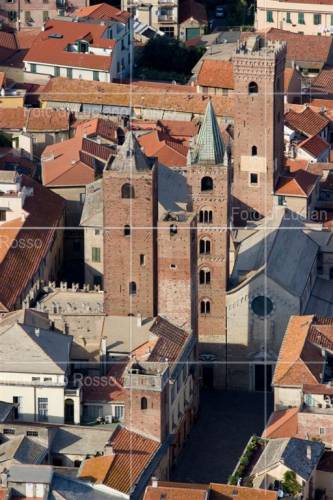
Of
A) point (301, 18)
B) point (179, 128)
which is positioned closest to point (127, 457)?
point (179, 128)

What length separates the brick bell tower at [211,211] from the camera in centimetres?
10356

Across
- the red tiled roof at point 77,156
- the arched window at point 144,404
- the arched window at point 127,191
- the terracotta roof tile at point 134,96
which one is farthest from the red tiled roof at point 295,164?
the arched window at point 144,404

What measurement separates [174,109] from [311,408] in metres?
40.8

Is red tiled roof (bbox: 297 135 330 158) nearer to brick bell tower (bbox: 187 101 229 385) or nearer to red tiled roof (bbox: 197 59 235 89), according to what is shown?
red tiled roof (bbox: 197 59 235 89)

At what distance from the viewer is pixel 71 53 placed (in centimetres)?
14012


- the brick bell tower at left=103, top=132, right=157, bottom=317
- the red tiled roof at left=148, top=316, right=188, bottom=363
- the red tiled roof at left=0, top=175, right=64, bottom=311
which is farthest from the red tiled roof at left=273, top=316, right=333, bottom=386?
the red tiled roof at left=0, top=175, right=64, bottom=311

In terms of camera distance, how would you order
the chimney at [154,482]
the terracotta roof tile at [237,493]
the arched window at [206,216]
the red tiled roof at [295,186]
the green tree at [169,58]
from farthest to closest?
the green tree at [169,58]
the red tiled roof at [295,186]
the arched window at [206,216]
the chimney at [154,482]
the terracotta roof tile at [237,493]

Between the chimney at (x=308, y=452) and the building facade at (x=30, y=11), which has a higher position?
the chimney at (x=308, y=452)

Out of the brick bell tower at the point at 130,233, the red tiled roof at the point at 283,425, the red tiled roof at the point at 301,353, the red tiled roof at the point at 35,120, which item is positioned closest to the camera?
the red tiled roof at the point at 283,425

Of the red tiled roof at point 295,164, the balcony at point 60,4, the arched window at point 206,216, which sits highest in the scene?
the arched window at point 206,216

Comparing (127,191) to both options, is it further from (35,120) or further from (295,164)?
(35,120)

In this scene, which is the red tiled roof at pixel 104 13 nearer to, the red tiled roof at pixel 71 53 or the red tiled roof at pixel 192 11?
the red tiled roof at pixel 71 53

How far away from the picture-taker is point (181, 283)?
330ft

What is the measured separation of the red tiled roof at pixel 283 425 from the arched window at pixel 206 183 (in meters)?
11.5
